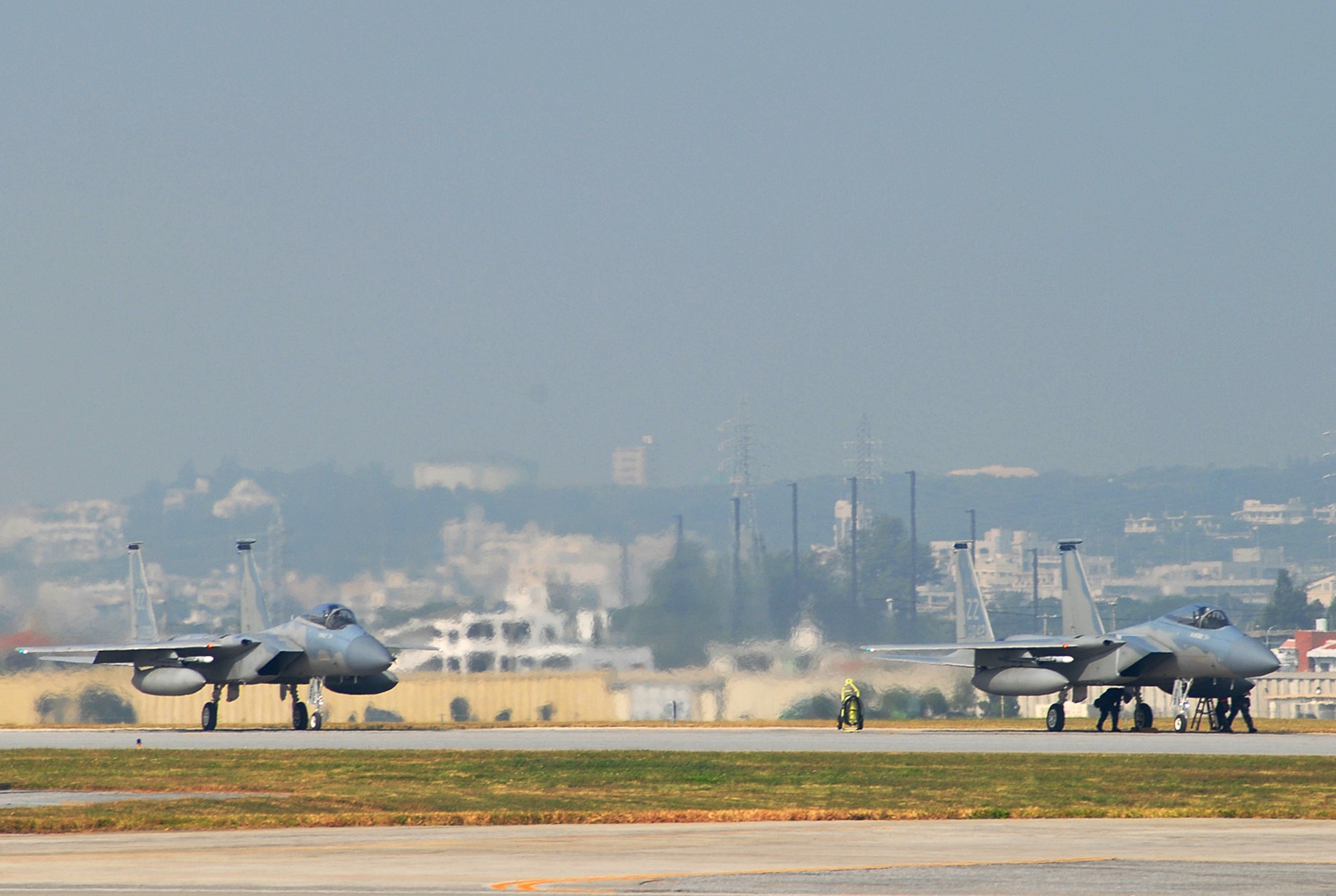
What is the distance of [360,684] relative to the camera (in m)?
44.2

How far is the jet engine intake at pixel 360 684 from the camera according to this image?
43781 mm

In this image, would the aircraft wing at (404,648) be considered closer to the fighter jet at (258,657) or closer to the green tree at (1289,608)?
the fighter jet at (258,657)

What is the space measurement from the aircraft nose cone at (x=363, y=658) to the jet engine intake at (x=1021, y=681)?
1497cm

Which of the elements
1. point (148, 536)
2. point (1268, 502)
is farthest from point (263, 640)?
point (1268, 502)

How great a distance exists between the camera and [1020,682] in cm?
4241

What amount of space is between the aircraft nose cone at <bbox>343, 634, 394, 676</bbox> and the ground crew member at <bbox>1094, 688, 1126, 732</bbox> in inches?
678

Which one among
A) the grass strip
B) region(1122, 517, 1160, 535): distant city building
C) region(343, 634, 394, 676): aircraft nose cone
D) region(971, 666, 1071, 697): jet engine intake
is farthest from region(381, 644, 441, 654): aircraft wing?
region(1122, 517, 1160, 535): distant city building

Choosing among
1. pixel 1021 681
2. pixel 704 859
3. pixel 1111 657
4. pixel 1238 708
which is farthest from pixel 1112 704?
pixel 704 859

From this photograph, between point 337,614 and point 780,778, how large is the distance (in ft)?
67.4

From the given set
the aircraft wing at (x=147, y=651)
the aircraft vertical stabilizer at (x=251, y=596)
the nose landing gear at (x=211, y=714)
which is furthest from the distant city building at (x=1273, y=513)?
the aircraft wing at (x=147, y=651)

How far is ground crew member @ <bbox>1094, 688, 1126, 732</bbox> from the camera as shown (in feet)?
136

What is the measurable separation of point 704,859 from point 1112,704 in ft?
94.2

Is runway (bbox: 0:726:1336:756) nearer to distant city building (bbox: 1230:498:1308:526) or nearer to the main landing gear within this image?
the main landing gear

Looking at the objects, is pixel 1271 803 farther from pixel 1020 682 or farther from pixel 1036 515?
pixel 1036 515
